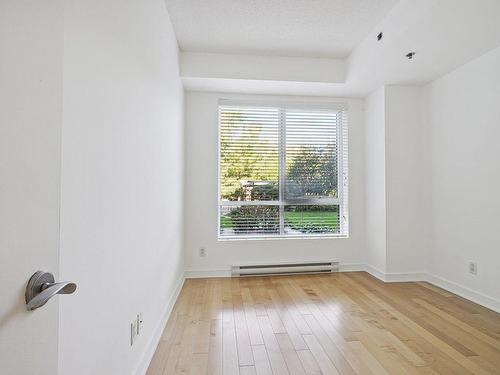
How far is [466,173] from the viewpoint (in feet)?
9.07

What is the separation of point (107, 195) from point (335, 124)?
334 cm

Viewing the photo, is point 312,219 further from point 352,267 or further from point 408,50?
point 408,50

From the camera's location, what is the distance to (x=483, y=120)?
2.59 m

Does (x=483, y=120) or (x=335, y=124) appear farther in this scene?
(x=335, y=124)

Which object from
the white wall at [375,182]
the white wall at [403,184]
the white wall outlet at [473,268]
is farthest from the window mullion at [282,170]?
the white wall outlet at [473,268]

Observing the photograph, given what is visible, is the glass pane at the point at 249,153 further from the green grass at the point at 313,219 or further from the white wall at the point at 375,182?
the white wall at the point at 375,182

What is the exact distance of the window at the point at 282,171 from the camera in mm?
3604

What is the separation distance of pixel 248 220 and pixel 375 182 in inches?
69.3

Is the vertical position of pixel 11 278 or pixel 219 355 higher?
pixel 11 278

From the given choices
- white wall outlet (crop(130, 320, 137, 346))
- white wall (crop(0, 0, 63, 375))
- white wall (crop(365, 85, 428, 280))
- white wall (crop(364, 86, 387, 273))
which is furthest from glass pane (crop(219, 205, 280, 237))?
white wall (crop(0, 0, 63, 375))

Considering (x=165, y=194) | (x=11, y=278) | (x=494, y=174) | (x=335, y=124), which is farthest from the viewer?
(x=335, y=124)

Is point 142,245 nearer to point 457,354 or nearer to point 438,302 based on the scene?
point 457,354

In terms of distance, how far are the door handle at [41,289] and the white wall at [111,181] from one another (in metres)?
0.31

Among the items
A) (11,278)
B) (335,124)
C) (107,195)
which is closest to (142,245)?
(107,195)
